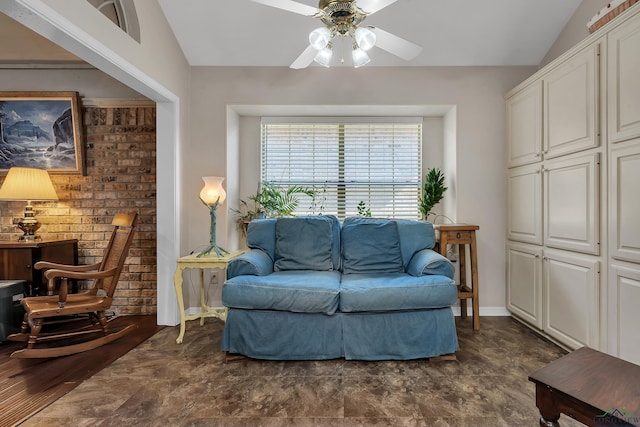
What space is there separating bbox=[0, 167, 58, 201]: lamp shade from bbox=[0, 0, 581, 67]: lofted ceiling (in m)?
1.13

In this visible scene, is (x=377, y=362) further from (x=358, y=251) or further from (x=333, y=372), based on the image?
(x=358, y=251)

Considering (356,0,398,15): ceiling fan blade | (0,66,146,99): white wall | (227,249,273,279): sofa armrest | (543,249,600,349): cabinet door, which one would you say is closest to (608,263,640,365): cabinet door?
(543,249,600,349): cabinet door

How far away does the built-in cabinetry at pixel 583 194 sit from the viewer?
1960 millimetres

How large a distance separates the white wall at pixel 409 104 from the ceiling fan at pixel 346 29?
118cm

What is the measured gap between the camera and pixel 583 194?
7.51ft

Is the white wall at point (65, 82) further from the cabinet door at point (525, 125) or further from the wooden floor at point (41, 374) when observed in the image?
the cabinet door at point (525, 125)

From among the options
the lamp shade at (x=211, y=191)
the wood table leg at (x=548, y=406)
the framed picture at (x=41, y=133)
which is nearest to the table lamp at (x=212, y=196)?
the lamp shade at (x=211, y=191)

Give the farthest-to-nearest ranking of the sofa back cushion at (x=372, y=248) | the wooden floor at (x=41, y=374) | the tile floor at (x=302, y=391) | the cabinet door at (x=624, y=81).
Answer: the sofa back cushion at (x=372, y=248) < the cabinet door at (x=624, y=81) < the wooden floor at (x=41, y=374) < the tile floor at (x=302, y=391)

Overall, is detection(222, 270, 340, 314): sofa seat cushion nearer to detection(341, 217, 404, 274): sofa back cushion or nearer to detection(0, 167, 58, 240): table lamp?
detection(341, 217, 404, 274): sofa back cushion

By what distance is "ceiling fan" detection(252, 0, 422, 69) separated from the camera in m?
1.74

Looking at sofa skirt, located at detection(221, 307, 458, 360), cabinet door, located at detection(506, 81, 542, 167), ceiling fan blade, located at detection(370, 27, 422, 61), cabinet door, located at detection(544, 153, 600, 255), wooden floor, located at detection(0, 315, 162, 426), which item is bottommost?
wooden floor, located at detection(0, 315, 162, 426)

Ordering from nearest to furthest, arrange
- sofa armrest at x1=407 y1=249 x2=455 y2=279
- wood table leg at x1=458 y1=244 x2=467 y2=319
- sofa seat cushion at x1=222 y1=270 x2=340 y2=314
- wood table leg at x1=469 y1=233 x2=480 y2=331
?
sofa seat cushion at x1=222 y1=270 x2=340 y2=314 → sofa armrest at x1=407 y1=249 x2=455 y2=279 → wood table leg at x1=469 y1=233 x2=480 y2=331 → wood table leg at x1=458 y1=244 x2=467 y2=319

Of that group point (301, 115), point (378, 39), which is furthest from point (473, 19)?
point (301, 115)

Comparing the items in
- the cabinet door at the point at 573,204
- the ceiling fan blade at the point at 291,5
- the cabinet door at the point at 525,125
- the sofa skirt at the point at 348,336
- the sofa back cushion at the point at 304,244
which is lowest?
the sofa skirt at the point at 348,336
